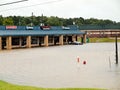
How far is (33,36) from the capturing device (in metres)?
77.4

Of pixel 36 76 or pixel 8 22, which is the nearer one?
pixel 36 76

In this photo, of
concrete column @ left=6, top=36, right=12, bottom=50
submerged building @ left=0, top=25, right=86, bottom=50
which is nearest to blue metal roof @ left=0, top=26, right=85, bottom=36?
submerged building @ left=0, top=25, right=86, bottom=50

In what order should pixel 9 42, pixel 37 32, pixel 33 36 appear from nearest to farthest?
pixel 9 42
pixel 37 32
pixel 33 36

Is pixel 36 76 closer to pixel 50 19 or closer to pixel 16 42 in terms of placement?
pixel 16 42

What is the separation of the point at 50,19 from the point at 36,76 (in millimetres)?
120128

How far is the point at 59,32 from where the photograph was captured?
84.4 m

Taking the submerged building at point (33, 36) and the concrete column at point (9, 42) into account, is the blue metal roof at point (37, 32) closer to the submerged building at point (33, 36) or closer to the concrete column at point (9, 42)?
the submerged building at point (33, 36)

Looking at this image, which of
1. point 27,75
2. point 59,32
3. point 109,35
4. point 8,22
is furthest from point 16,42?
point 109,35

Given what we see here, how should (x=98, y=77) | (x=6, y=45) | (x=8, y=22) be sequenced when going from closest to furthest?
(x=98, y=77) < (x=6, y=45) < (x=8, y=22)

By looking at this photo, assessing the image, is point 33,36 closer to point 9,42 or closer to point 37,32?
point 37,32

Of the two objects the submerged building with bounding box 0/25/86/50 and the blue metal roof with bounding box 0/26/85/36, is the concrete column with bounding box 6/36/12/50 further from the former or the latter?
the blue metal roof with bounding box 0/26/85/36

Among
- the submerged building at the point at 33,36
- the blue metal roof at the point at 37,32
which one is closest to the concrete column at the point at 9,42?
the submerged building at the point at 33,36

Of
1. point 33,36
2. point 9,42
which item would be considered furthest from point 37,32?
point 9,42

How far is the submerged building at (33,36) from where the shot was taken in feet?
224
